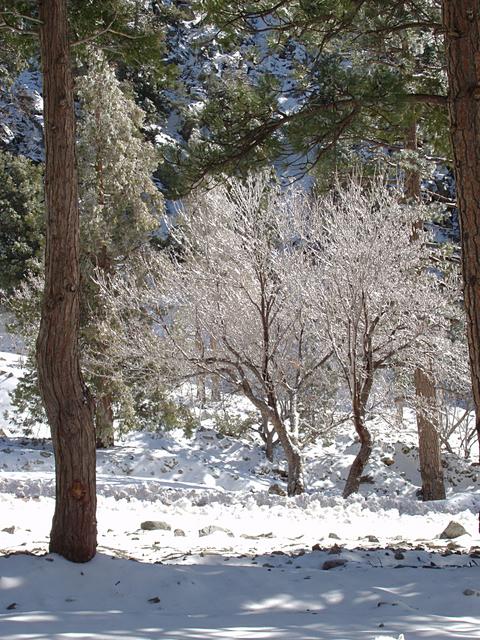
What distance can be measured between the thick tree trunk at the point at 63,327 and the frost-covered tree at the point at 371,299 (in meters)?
5.38

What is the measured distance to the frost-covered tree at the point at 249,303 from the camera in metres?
10.6

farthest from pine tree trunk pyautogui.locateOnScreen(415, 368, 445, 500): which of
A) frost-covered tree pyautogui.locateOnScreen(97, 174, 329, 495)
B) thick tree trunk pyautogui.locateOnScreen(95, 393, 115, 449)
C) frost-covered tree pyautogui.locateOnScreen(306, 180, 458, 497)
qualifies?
thick tree trunk pyautogui.locateOnScreen(95, 393, 115, 449)

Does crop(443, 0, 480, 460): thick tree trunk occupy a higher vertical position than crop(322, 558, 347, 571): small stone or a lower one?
higher

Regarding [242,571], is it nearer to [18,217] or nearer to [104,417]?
[104,417]

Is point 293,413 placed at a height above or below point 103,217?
below

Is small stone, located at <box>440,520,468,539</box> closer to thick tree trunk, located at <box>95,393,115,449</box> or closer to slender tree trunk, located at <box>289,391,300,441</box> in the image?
slender tree trunk, located at <box>289,391,300,441</box>

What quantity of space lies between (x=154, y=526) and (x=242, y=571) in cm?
258

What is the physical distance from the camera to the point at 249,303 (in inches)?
427

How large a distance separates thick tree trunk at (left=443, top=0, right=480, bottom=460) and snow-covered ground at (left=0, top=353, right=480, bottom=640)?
4.30 ft

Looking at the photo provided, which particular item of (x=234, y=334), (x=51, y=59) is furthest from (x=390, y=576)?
(x=234, y=334)

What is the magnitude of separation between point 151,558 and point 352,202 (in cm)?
674

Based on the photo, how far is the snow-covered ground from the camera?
2.90 meters

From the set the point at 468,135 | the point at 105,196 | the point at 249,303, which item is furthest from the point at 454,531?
the point at 105,196

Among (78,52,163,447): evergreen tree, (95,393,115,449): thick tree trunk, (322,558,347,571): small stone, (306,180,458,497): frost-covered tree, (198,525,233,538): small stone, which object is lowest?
(198,525,233,538): small stone
